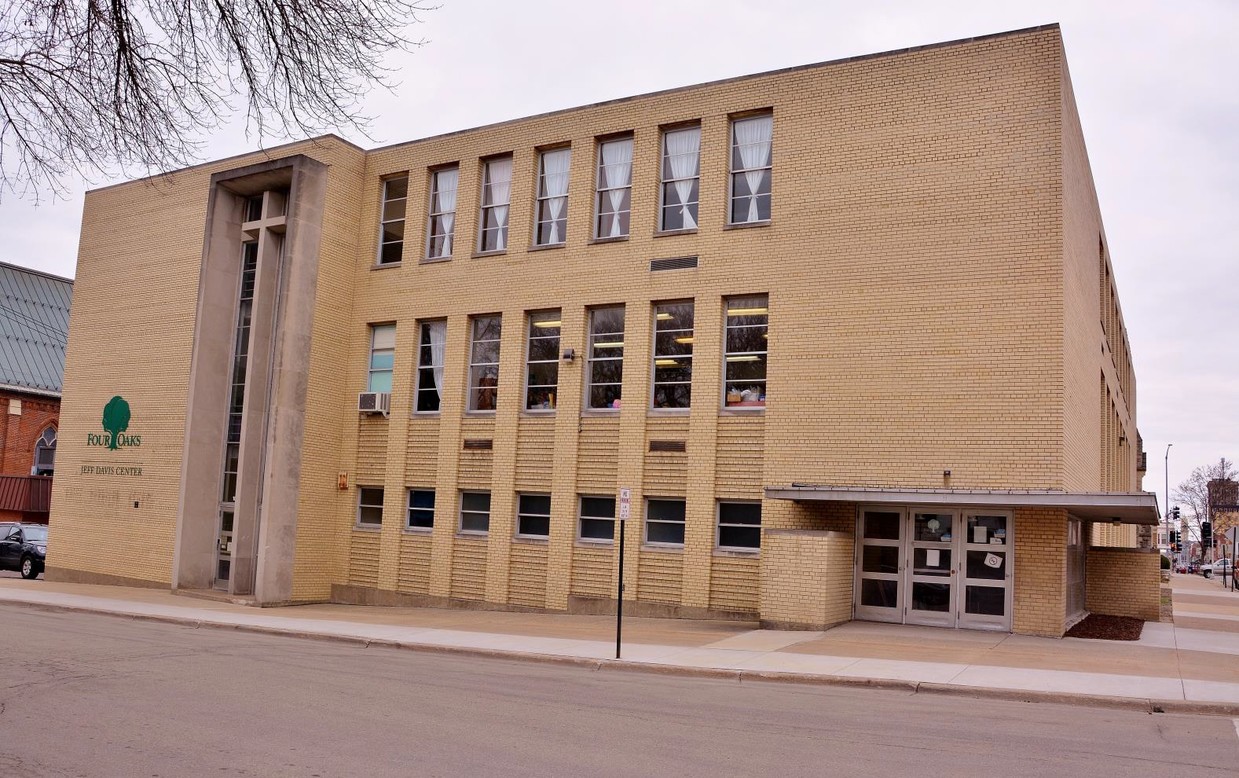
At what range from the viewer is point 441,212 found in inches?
989

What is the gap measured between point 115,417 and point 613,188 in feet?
50.4

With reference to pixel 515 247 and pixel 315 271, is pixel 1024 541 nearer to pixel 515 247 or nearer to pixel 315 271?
pixel 515 247

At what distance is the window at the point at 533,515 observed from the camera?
2256 centimetres

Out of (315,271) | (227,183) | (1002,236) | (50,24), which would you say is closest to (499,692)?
(50,24)

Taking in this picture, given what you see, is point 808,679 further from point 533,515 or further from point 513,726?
point 533,515

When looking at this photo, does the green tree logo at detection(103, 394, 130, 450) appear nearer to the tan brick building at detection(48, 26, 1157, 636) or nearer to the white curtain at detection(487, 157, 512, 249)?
the tan brick building at detection(48, 26, 1157, 636)

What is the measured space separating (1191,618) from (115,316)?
28653mm

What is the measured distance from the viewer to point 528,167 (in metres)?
23.7

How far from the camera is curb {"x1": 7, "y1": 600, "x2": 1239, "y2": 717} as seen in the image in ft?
36.6

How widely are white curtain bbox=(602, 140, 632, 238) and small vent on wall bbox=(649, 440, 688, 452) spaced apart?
4.69m

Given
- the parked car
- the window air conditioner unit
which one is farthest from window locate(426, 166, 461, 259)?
the parked car

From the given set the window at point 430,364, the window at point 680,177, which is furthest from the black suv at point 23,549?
the window at point 680,177

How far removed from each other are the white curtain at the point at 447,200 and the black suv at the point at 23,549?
15.9 m

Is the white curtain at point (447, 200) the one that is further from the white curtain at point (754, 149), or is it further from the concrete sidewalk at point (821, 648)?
the concrete sidewalk at point (821, 648)
